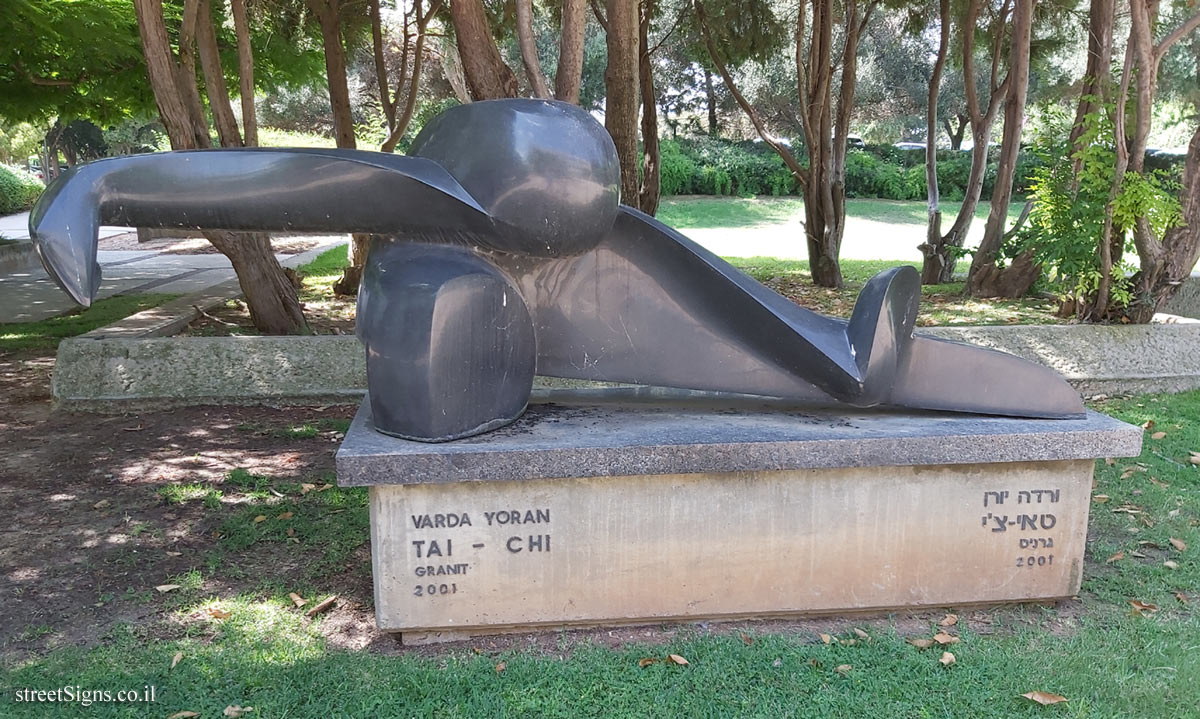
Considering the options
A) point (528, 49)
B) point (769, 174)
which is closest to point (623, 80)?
point (528, 49)

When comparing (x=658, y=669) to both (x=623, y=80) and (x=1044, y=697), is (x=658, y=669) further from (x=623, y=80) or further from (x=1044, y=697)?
(x=623, y=80)

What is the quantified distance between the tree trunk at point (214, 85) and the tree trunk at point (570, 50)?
147 inches

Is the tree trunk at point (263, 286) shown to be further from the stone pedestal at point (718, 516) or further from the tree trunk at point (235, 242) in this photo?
the stone pedestal at point (718, 516)

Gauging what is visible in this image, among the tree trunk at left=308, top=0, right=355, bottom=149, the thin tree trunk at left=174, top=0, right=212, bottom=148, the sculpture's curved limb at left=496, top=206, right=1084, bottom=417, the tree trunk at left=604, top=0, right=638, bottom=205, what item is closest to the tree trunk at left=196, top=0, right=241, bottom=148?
the thin tree trunk at left=174, top=0, right=212, bottom=148

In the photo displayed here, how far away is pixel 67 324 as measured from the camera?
9.34 metres

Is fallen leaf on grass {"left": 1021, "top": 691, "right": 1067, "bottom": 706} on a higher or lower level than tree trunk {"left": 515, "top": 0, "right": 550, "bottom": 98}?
lower

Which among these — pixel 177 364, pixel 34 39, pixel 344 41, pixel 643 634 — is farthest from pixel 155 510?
pixel 344 41

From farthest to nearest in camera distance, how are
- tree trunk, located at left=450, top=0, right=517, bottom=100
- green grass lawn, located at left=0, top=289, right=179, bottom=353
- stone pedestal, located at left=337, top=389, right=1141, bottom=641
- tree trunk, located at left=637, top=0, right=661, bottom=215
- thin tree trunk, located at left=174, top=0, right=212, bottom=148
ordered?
tree trunk, located at left=637, top=0, right=661, bottom=215 → green grass lawn, located at left=0, top=289, right=179, bottom=353 → thin tree trunk, located at left=174, top=0, right=212, bottom=148 → tree trunk, located at left=450, top=0, right=517, bottom=100 → stone pedestal, located at left=337, top=389, right=1141, bottom=641

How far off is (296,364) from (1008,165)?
7500mm

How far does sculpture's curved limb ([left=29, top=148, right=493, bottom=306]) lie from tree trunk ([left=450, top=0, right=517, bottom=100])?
315cm

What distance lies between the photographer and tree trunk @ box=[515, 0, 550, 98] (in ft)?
17.0

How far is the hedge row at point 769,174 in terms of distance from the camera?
95.3 feet

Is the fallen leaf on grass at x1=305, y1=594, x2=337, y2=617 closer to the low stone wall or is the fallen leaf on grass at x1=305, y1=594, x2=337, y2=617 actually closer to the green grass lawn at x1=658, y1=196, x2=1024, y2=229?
the low stone wall

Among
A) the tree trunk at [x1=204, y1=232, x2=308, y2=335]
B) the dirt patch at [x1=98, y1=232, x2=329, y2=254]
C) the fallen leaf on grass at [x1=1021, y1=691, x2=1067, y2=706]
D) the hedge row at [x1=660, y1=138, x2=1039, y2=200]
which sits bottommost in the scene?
the fallen leaf on grass at [x1=1021, y1=691, x2=1067, y2=706]
